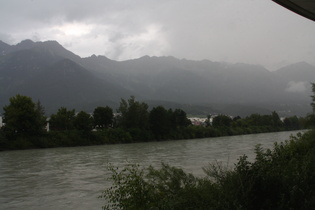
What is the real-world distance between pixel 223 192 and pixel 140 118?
241 feet

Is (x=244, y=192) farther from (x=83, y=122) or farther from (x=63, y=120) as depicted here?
(x=63, y=120)

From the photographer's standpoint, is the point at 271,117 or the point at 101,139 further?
the point at 271,117

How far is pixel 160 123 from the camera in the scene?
78.1 meters

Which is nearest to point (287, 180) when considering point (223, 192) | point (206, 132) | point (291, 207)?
point (291, 207)

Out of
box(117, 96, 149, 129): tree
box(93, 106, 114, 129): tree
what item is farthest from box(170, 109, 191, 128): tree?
box(93, 106, 114, 129): tree

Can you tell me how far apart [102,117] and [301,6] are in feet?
231

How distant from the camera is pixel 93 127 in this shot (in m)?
77.2

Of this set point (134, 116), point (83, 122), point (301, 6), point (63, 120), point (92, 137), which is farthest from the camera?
point (134, 116)

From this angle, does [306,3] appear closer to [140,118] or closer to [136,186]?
[136,186]

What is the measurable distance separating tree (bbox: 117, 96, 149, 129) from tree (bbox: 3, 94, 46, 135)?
2410cm

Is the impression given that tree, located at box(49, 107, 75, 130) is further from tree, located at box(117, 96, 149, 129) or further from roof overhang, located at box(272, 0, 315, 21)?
roof overhang, located at box(272, 0, 315, 21)

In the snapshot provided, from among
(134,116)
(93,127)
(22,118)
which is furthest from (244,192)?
(134,116)

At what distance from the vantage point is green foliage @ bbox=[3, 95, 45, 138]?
185ft

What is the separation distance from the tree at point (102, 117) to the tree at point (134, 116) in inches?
138
